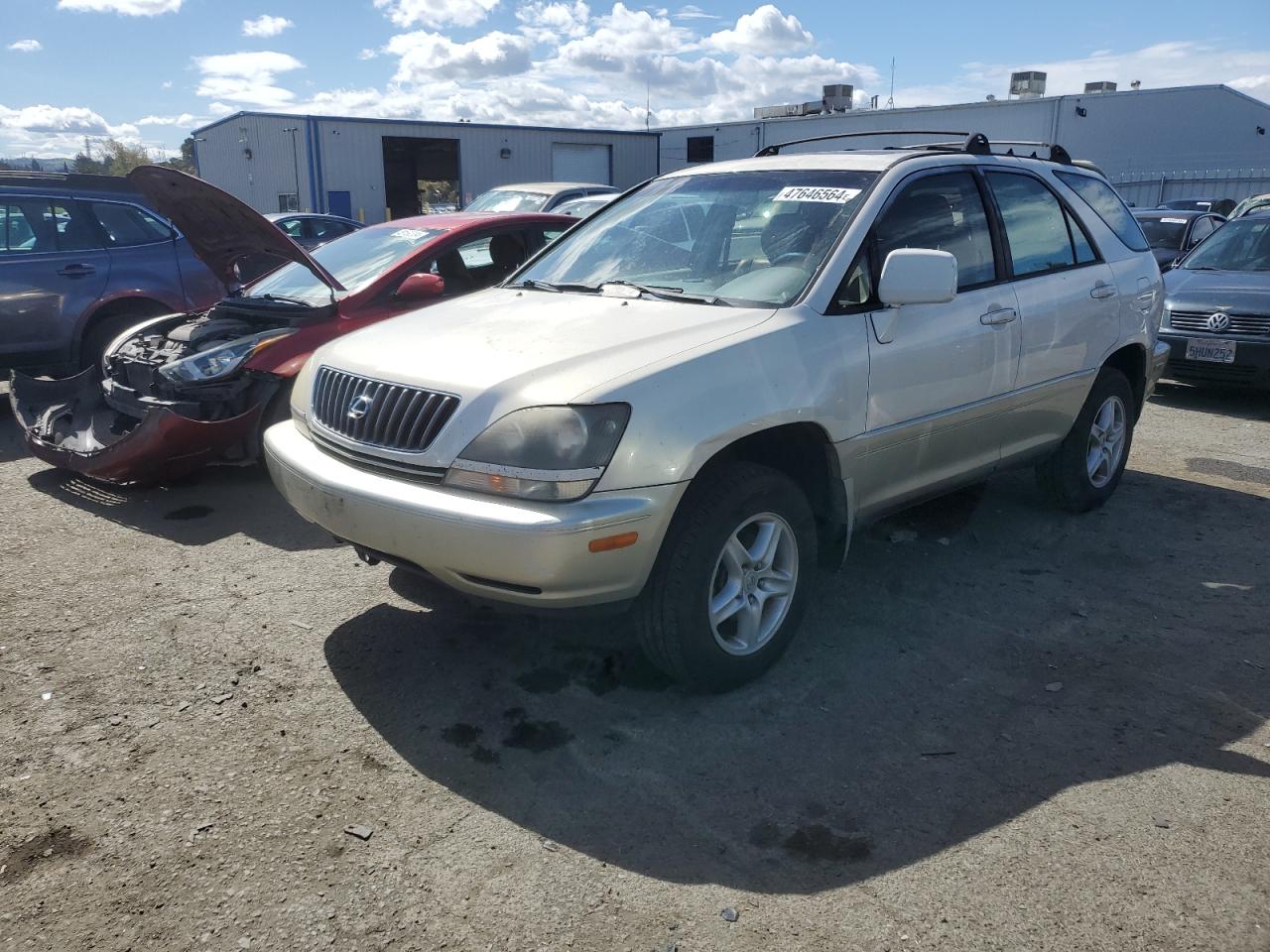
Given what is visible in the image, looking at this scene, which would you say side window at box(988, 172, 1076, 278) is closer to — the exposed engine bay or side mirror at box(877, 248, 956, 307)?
side mirror at box(877, 248, 956, 307)

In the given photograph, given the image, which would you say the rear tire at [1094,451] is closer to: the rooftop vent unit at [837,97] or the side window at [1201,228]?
the side window at [1201,228]

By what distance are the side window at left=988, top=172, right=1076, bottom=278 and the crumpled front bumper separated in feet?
13.0

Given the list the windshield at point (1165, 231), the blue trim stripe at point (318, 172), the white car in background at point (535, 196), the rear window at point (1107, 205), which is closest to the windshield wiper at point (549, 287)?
the rear window at point (1107, 205)

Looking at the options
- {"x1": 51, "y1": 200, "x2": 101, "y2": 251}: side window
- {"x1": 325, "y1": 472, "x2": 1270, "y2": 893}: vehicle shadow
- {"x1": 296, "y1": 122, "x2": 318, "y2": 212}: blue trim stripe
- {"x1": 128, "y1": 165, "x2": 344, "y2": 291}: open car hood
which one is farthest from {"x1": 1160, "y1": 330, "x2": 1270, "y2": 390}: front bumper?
{"x1": 296, "y1": 122, "x2": 318, "y2": 212}: blue trim stripe

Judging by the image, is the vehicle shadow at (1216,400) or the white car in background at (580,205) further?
the white car in background at (580,205)

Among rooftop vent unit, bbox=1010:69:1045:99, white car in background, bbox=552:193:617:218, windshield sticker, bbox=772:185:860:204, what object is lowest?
windshield sticker, bbox=772:185:860:204

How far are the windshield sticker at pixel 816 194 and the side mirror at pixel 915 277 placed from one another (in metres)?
0.44

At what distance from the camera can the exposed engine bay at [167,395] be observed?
527 centimetres

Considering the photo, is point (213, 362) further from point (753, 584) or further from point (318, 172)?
point (318, 172)

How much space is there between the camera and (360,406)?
337 cm

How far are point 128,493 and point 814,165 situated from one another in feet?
14.1

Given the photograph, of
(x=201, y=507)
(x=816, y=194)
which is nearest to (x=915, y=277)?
(x=816, y=194)

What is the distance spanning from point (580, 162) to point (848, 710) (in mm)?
33805

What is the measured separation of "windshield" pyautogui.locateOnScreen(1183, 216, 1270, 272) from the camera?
939 centimetres
